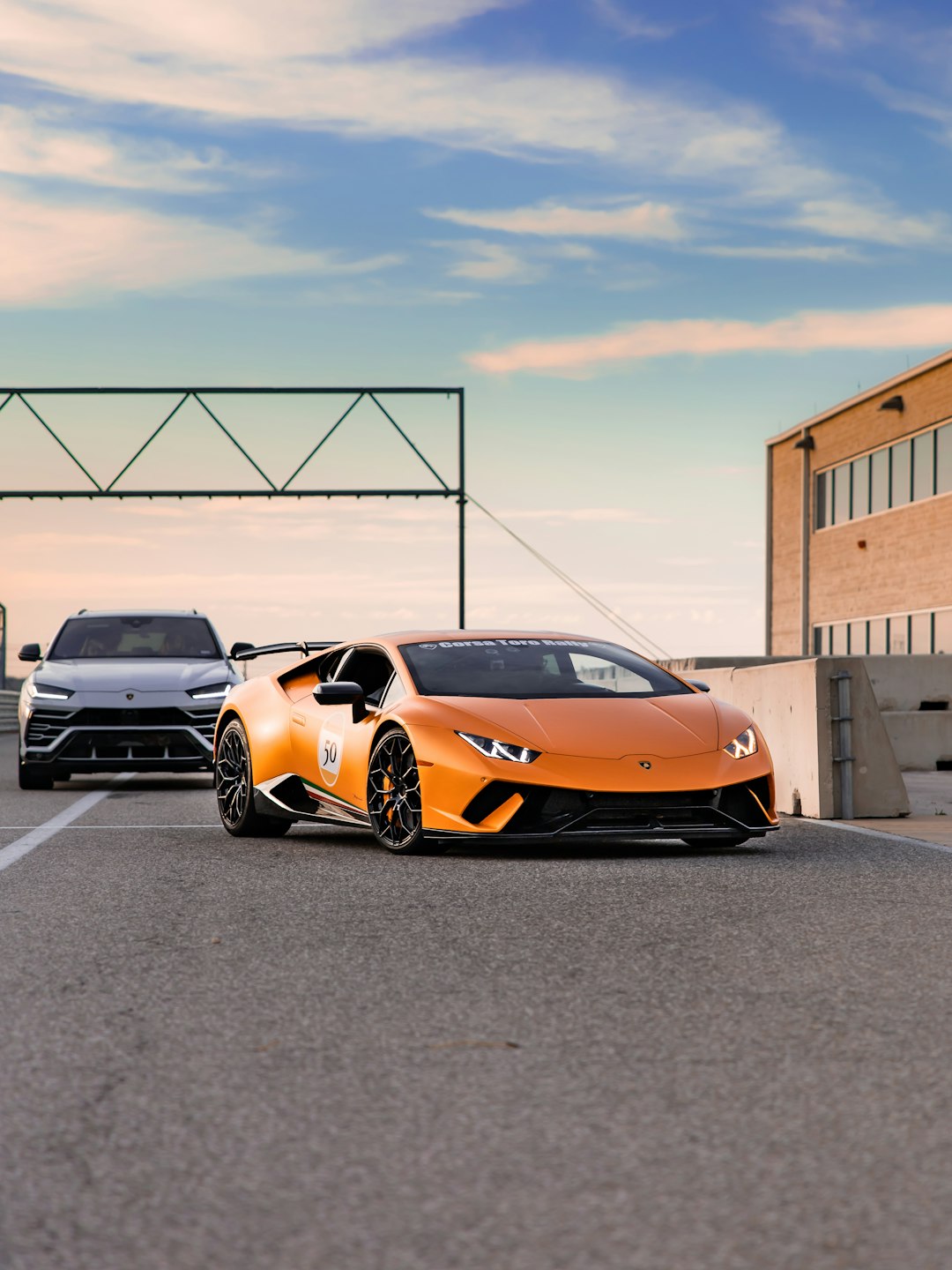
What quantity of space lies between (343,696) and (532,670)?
3.55 feet

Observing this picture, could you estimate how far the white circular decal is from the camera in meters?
9.75

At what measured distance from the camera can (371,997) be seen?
17.0 feet

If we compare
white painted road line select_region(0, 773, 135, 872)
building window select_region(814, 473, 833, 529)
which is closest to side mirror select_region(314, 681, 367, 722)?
white painted road line select_region(0, 773, 135, 872)

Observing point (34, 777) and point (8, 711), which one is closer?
point (34, 777)

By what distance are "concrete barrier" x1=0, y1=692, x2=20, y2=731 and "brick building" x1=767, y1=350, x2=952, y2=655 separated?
1940cm

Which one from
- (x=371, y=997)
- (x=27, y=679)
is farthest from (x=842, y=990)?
(x=27, y=679)

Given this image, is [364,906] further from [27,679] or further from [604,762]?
[27,679]

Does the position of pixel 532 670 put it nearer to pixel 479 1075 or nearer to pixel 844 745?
pixel 844 745

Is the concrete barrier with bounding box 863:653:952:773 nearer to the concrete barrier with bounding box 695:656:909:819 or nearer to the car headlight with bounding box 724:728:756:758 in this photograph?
the concrete barrier with bounding box 695:656:909:819

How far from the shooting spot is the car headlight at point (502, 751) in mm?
8516

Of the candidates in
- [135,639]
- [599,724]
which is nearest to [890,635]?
[135,639]

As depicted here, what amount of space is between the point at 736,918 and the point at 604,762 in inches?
76.9

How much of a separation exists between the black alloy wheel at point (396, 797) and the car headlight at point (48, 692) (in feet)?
20.3

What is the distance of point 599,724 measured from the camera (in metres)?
8.81
